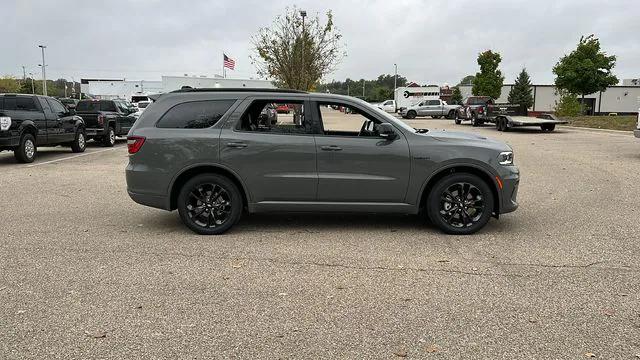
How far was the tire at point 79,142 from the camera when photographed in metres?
16.7

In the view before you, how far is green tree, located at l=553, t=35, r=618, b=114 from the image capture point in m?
33.4

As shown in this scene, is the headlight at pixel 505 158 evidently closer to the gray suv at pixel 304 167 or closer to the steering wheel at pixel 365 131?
the gray suv at pixel 304 167

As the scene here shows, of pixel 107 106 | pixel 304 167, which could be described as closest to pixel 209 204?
pixel 304 167

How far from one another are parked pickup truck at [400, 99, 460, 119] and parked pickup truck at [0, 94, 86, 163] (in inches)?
1353

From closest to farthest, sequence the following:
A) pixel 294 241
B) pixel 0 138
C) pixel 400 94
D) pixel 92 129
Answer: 1. pixel 294 241
2. pixel 0 138
3. pixel 92 129
4. pixel 400 94

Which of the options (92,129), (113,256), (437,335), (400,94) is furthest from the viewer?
(400,94)

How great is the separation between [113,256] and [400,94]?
5422 centimetres

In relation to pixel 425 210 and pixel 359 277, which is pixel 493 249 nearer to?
pixel 425 210

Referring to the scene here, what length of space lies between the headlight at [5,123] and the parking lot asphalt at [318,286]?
5.93m

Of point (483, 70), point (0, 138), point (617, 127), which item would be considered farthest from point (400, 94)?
point (0, 138)

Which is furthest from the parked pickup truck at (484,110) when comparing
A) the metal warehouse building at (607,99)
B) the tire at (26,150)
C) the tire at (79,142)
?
the metal warehouse building at (607,99)

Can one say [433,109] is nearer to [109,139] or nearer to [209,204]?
[109,139]

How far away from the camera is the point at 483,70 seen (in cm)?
5162

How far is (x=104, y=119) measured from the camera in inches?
763
